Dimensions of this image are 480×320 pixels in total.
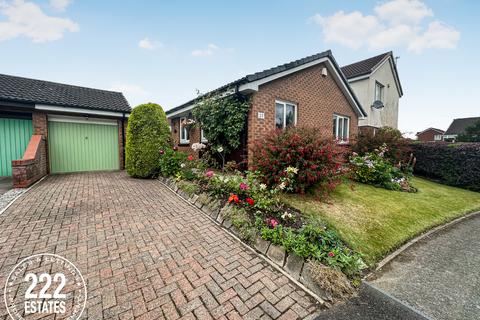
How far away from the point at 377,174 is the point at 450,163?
5.21 metres

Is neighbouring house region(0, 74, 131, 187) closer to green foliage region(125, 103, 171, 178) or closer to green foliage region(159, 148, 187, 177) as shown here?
green foliage region(125, 103, 171, 178)

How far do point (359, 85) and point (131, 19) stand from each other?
1560 centimetres

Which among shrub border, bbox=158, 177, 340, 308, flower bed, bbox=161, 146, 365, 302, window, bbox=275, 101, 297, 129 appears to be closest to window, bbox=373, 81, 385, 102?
window, bbox=275, 101, 297, 129

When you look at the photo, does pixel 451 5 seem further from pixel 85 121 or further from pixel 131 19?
pixel 85 121

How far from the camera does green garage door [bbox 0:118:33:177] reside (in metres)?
7.65

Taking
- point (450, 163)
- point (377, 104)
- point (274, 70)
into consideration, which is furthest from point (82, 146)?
point (377, 104)

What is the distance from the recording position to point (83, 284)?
82.3 inches

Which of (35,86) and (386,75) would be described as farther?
(386,75)

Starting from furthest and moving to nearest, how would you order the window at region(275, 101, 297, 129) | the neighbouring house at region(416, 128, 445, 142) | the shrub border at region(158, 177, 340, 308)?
the neighbouring house at region(416, 128, 445, 142), the window at region(275, 101, 297, 129), the shrub border at region(158, 177, 340, 308)

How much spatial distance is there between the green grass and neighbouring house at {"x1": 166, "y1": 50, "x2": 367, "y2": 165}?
7.05 ft

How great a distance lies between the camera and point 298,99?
8.19 meters

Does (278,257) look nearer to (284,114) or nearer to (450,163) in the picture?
(284,114)

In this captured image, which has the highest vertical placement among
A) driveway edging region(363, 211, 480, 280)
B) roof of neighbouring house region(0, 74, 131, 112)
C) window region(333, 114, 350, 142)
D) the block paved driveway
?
roof of neighbouring house region(0, 74, 131, 112)

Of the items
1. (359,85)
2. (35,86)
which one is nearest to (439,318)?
(35,86)
